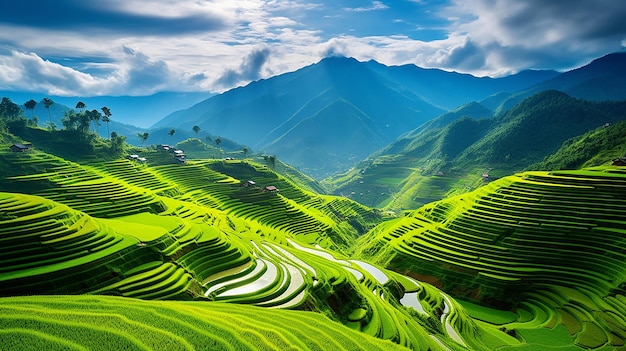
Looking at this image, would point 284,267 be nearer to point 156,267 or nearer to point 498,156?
point 156,267

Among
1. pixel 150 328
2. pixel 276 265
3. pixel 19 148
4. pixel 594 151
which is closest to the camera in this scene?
pixel 150 328

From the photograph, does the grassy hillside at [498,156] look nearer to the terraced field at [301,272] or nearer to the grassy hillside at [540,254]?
the grassy hillside at [540,254]

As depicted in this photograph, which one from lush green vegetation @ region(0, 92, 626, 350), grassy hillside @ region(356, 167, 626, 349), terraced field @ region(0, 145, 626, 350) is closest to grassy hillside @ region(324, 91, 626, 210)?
grassy hillside @ region(356, 167, 626, 349)

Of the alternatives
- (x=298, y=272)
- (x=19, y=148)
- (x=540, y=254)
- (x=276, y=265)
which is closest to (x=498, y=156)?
(x=540, y=254)

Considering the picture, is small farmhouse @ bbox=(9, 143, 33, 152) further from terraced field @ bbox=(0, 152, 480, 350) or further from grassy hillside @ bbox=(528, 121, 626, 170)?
grassy hillside @ bbox=(528, 121, 626, 170)

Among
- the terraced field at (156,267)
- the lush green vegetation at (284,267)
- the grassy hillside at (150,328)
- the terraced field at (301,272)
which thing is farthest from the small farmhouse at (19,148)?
the grassy hillside at (150,328)

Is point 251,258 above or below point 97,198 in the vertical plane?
below

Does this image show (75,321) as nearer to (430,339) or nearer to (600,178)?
(430,339)

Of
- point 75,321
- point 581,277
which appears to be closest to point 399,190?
point 581,277
